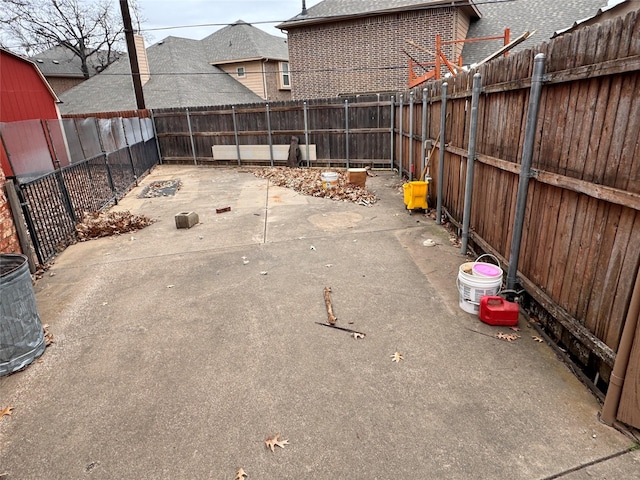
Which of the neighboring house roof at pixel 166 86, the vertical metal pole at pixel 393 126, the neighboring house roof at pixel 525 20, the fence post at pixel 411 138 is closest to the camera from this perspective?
the fence post at pixel 411 138

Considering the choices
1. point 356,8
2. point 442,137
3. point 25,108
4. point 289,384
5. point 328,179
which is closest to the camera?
point 289,384

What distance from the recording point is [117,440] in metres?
2.58

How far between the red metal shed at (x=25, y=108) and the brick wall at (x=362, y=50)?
38.8 ft

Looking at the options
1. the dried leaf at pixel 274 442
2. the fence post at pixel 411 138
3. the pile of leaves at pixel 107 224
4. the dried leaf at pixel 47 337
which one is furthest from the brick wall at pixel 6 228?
the fence post at pixel 411 138

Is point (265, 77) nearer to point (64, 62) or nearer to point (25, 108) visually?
point (25, 108)

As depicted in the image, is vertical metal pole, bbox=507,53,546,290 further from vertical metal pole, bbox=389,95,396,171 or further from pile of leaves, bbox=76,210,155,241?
vertical metal pole, bbox=389,95,396,171

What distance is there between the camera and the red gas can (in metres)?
3.62

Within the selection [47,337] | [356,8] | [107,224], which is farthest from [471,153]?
[356,8]

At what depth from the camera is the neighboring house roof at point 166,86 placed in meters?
21.8

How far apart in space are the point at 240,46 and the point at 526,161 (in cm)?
2787

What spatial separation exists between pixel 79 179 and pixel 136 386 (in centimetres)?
645

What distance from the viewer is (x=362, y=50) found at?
1886 cm

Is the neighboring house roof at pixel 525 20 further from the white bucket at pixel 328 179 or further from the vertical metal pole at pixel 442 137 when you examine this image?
the vertical metal pole at pixel 442 137

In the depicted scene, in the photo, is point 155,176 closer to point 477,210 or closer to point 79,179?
point 79,179
